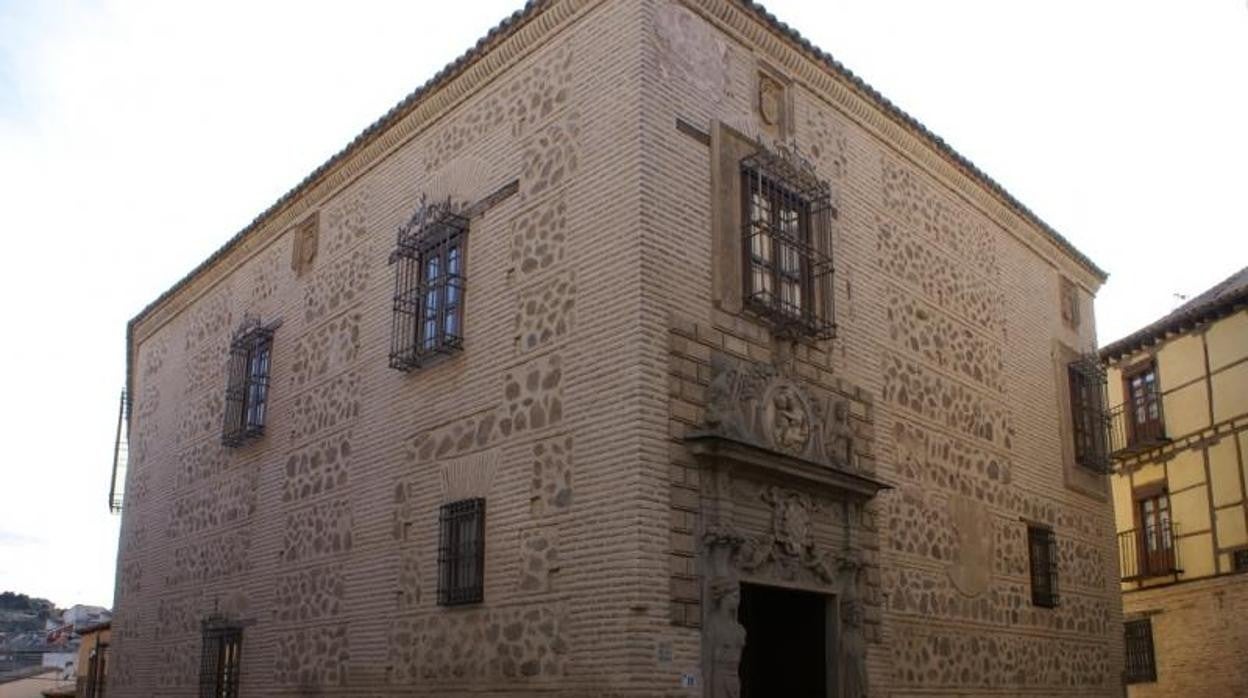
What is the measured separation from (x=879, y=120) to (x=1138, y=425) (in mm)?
12124

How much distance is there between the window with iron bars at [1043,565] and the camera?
14684 mm

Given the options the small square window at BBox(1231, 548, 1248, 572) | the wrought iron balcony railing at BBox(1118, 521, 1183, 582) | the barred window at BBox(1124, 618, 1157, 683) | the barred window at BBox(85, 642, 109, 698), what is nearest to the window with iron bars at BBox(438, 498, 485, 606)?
the barred window at BBox(85, 642, 109, 698)

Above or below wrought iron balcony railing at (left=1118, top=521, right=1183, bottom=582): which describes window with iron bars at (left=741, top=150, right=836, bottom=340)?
above

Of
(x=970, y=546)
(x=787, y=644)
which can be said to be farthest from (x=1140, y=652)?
(x=787, y=644)

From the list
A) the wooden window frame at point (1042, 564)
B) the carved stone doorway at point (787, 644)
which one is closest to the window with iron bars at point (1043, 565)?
the wooden window frame at point (1042, 564)

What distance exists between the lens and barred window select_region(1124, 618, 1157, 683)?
22.0m

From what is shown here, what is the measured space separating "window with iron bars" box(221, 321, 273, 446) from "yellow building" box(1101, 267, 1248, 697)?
13.4 m

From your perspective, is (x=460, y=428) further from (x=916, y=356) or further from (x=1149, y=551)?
(x=1149, y=551)

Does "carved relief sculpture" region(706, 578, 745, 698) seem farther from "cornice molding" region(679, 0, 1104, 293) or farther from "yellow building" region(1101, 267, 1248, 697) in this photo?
"yellow building" region(1101, 267, 1248, 697)

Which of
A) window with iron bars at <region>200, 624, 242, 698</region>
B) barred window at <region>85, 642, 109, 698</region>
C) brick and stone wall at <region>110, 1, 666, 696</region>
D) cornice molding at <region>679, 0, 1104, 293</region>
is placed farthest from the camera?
barred window at <region>85, 642, 109, 698</region>

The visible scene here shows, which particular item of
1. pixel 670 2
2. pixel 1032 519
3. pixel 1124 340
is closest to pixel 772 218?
pixel 670 2

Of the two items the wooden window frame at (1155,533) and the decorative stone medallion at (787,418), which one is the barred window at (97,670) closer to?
the decorative stone medallion at (787,418)

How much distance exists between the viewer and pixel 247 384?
15992 mm

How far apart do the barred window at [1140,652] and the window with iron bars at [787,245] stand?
44.3ft
